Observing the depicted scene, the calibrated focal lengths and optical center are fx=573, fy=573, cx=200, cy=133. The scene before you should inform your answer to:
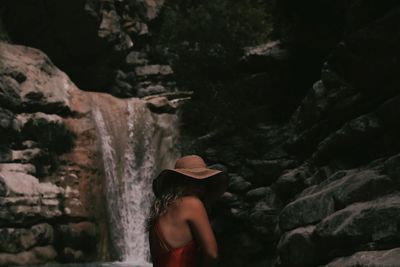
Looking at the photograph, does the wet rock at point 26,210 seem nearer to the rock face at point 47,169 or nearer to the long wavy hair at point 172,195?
the rock face at point 47,169

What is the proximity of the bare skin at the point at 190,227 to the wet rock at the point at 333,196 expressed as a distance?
3233mm

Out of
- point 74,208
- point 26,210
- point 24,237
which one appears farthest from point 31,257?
point 74,208

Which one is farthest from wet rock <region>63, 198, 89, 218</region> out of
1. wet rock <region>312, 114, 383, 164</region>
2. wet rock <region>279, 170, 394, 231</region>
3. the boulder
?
wet rock <region>279, 170, 394, 231</region>

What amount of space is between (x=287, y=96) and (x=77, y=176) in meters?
7.65

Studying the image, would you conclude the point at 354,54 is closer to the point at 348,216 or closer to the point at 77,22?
the point at 348,216

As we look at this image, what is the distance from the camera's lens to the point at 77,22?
73.2 feet

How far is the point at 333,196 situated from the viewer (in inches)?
271

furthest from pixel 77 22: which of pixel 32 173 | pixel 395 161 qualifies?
pixel 395 161

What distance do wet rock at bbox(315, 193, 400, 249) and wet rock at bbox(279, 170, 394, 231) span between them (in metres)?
0.14

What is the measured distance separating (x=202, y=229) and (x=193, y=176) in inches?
16.0

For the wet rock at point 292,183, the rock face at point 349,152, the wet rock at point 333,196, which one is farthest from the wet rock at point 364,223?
the wet rock at point 292,183

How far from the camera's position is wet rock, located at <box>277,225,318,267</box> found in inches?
272

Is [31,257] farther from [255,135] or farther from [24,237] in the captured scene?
[255,135]

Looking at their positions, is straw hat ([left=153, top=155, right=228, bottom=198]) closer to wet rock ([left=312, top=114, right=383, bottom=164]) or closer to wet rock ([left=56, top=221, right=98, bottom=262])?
wet rock ([left=312, top=114, right=383, bottom=164])
